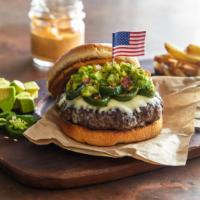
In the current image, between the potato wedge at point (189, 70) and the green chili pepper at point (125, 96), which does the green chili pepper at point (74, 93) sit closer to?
the green chili pepper at point (125, 96)

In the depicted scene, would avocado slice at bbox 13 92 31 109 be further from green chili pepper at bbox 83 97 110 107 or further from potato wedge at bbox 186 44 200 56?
potato wedge at bbox 186 44 200 56

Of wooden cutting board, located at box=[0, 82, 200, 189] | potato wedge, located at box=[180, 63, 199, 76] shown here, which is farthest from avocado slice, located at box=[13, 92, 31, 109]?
potato wedge, located at box=[180, 63, 199, 76]

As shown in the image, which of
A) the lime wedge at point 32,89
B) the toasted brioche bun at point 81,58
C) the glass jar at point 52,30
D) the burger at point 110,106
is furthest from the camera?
the glass jar at point 52,30

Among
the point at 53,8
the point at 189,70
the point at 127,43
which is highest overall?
the point at 127,43

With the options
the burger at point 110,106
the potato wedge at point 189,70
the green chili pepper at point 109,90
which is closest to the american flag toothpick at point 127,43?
the burger at point 110,106

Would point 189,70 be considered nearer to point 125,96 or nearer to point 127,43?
point 127,43

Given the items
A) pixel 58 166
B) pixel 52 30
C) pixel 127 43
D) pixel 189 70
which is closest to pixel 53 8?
pixel 52 30
